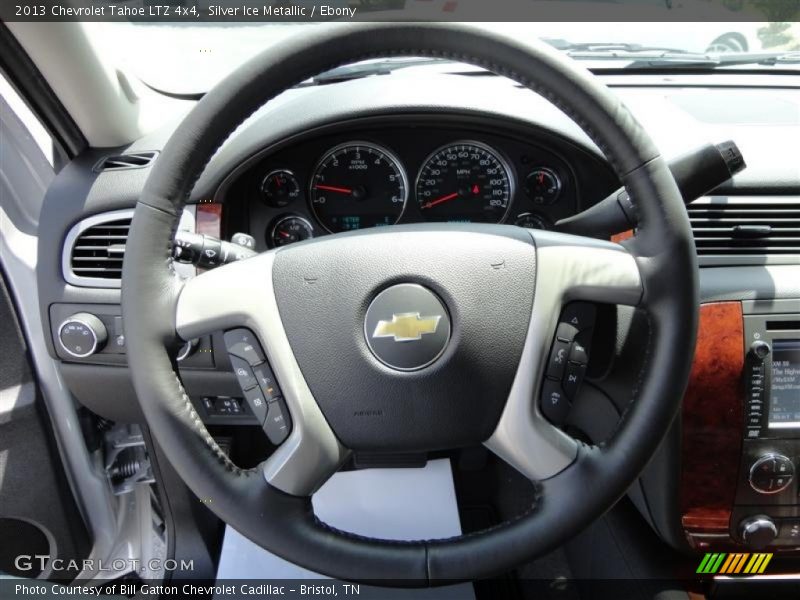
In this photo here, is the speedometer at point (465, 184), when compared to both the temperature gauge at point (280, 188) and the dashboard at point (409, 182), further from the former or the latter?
the temperature gauge at point (280, 188)

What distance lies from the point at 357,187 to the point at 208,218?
1.15ft

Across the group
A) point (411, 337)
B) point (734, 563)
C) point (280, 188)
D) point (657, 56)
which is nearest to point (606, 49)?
point (657, 56)

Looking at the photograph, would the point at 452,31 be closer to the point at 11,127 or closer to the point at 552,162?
the point at 552,162

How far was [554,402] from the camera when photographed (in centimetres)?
103

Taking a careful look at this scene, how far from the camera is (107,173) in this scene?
1555 millimetres

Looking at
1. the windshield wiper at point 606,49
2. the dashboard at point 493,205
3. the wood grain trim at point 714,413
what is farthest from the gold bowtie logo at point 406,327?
the windshield wiper at point 606,49

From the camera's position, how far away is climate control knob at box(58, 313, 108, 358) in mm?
1476

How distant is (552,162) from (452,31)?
0.71 meters

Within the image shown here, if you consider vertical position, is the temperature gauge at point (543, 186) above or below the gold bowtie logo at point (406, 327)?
above

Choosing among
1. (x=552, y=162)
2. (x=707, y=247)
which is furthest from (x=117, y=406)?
(x=707, y=247)

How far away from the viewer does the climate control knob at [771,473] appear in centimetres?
138

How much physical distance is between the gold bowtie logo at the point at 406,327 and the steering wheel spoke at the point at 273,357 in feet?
0.47

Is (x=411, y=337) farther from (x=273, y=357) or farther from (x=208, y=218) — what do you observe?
(x=208, y=218)

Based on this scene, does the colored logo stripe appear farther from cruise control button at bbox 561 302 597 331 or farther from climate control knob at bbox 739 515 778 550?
cruise control button at bbox 561 302 597 331
